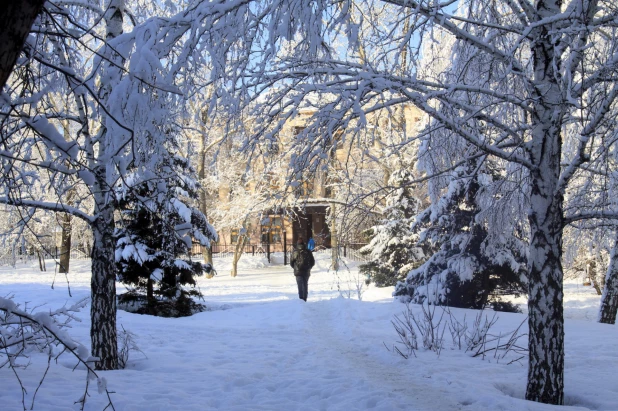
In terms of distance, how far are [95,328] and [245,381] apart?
5.87 feet

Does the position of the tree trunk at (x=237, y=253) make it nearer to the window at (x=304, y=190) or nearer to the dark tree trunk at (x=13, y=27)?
the window at (x=304, y=190)

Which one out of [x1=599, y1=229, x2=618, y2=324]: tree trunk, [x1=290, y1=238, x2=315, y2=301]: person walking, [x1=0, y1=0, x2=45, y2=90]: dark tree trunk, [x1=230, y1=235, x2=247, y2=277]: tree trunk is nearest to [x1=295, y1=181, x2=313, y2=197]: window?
[x1=0, y1=0, x2=45, y2=90]: dark tree trunk

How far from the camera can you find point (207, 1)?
4000 millimetres

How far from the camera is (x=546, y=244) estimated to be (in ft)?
15.7

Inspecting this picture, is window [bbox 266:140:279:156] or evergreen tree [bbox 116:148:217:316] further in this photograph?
evergreen tree [bbox 116:148:217:316]

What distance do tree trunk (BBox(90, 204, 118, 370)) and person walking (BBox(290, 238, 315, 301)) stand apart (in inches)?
293

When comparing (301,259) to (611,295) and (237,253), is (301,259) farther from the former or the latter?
(237,253)

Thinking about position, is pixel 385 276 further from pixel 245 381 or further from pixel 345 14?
pixel 345 14

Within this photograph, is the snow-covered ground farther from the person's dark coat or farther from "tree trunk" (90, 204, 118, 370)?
the person's dark coat

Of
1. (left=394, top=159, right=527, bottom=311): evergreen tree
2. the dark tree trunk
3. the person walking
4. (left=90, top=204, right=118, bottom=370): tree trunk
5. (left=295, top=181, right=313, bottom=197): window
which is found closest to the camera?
the dark tree trunk

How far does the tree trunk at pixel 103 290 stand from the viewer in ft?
19.1

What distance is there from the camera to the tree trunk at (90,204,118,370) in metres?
5.83

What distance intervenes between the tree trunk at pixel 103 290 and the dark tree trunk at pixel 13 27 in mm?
4122

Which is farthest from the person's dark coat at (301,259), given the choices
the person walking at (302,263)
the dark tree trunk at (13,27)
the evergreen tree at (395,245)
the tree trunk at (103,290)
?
the dark tree trunk at (13,27)
